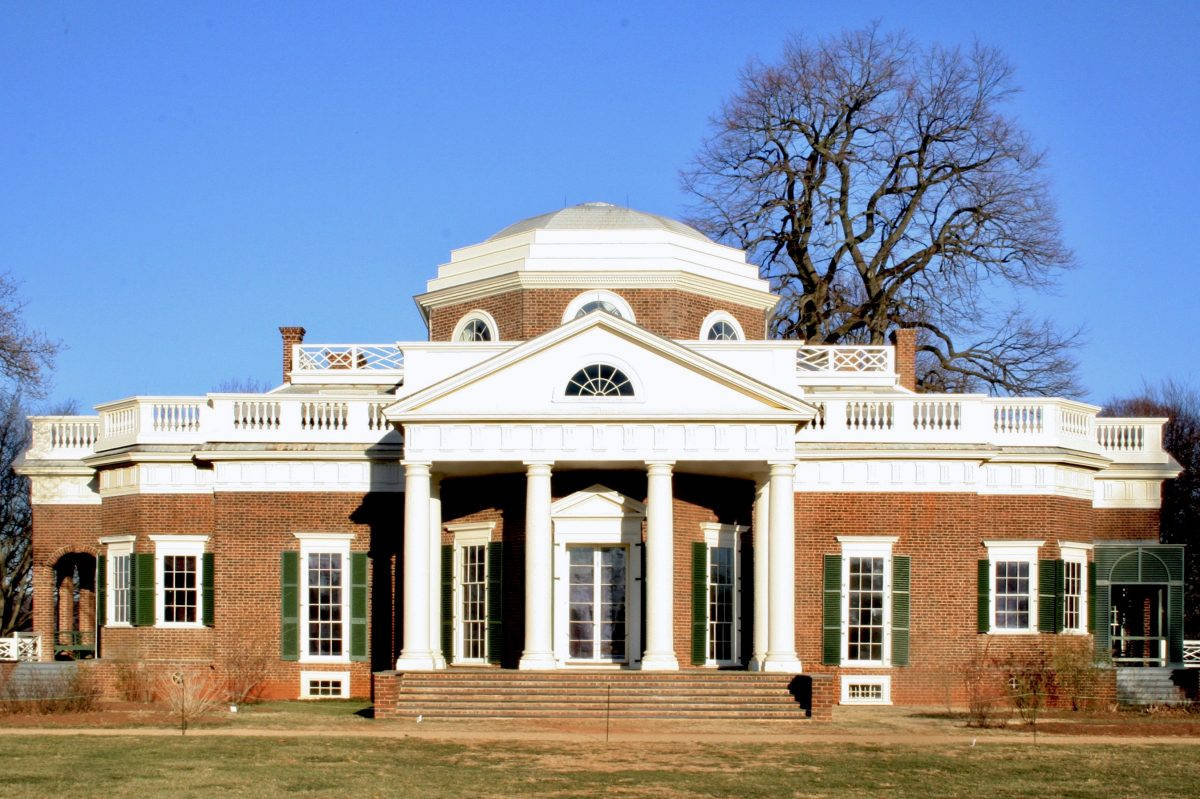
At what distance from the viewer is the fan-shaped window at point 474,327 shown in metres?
38.0

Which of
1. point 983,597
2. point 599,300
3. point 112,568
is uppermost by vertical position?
point 599,300

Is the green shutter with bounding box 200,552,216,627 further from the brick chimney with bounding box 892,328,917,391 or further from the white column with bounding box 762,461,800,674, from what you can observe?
the brick chimney with bounding box 892,328,917,391

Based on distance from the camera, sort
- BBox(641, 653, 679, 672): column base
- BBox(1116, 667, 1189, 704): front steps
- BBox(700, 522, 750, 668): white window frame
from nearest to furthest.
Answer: BBox(641, 653, 679, 672): column base, BBox(700, 522, 750, 668): white window frame, BBox(1116, 667, 1189, 704): front steps

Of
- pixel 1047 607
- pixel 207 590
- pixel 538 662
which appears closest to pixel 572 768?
pixel 538 662

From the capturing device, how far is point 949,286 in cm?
4962

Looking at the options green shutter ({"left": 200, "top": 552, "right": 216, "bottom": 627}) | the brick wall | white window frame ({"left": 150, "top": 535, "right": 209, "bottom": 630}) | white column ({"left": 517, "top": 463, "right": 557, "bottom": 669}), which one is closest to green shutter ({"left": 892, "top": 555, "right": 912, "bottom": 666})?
the brick wall

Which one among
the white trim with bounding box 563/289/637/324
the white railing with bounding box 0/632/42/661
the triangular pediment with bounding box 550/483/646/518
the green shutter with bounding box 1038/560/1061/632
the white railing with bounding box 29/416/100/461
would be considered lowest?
the white railing with bounding box 0/632/42/661

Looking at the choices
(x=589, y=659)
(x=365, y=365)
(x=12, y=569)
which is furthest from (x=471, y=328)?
(x=12, y=569)

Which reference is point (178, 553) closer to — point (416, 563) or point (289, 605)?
point (289, 605)

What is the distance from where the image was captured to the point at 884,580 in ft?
115

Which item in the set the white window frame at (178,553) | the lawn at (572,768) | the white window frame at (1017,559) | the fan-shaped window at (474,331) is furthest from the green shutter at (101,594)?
the white window frame at (1017,559)

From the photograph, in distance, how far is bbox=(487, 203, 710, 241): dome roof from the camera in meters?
39.2

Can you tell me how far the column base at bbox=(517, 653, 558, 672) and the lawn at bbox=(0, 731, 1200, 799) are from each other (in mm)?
5513

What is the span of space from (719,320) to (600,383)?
276 inches
